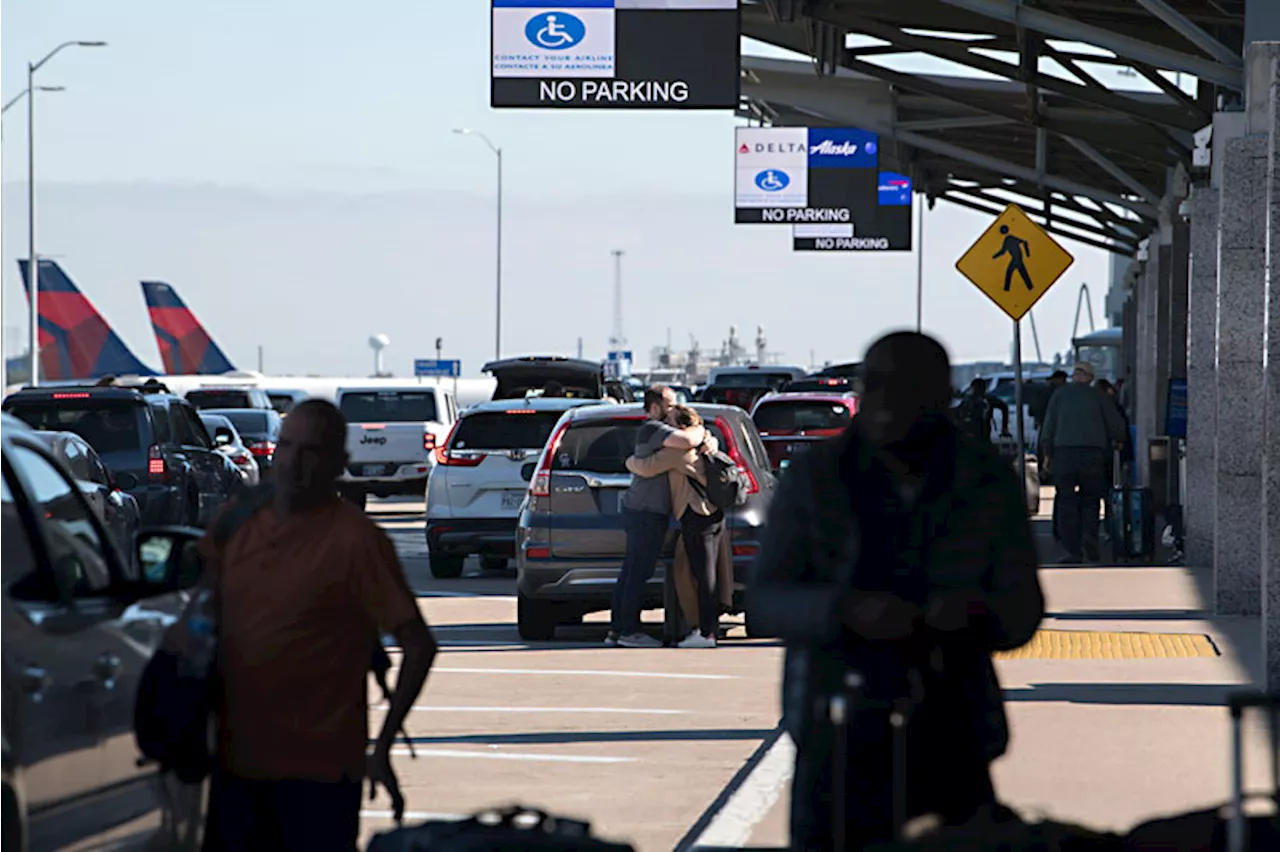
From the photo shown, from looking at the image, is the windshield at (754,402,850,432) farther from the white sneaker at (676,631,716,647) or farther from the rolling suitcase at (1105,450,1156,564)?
the white sneaker at (676,631,716,647)

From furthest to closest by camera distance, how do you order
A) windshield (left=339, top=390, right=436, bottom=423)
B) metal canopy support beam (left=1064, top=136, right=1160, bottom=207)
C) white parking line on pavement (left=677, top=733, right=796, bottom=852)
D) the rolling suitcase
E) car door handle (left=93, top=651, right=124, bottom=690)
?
windshield (left=339, top=390, right=436, bottom=423) → metal canopy support beam (left=1064, top=136, right=1160, bottom=207) → the rolling suitcase → white parking line on pavement (left=677, top=733, right=796, bottom=852) → car door handle (left=93, top=651, right=124, bottom=690)

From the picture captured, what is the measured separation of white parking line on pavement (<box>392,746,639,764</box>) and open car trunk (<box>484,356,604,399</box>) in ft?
71.8

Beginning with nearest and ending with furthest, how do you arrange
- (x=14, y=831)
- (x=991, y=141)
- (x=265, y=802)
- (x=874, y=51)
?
(x=14, y=831) < (x=265, y=802) < (x=874, y=51) < (x=991, y=141)

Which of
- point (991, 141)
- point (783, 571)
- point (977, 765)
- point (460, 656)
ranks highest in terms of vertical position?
point (991, 141)

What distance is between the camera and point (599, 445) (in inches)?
642

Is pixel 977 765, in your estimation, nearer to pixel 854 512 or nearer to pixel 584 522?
pixel 854 512

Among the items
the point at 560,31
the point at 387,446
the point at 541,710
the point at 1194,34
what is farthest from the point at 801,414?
the point at 541,710

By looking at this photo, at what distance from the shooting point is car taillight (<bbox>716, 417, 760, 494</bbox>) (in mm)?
16062

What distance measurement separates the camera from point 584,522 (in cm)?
1587

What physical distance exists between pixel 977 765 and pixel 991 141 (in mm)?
32947

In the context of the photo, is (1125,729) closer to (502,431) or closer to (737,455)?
(737,455)

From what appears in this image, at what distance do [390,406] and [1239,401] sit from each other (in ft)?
57.5

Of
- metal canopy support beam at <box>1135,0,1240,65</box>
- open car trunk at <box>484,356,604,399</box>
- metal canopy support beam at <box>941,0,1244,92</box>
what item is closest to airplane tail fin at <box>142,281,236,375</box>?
open car trunk at <box>484,356,604,399</box>

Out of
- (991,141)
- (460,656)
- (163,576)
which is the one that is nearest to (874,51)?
(991,141)
